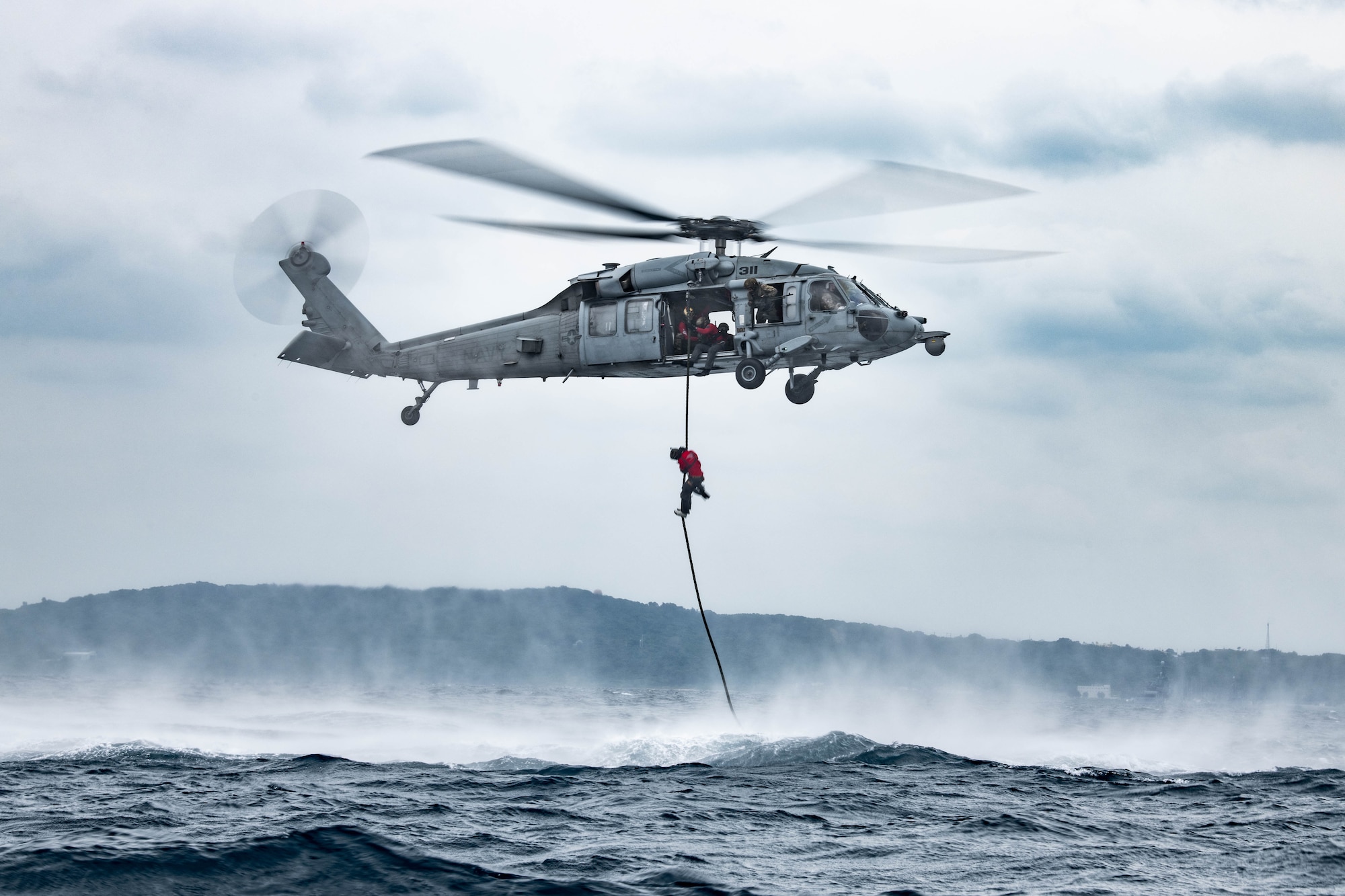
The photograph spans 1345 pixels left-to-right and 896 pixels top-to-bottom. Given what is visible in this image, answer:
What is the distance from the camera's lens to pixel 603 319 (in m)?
25.2

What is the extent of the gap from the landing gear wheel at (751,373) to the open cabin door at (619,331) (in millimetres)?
2052

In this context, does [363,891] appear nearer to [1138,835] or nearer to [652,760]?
[1138,835]

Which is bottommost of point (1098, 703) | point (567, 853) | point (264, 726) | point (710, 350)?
point (1098, 703)

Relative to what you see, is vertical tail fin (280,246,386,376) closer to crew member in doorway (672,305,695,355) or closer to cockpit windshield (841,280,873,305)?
crew member in doorway (672,305,695,355)

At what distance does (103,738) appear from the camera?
3472 cm

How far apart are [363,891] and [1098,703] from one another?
186 meters

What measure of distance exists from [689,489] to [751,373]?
3074mm

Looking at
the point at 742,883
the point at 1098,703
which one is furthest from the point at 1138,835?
the point at 1098,703

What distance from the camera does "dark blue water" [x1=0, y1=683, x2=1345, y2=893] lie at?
15.8 metres

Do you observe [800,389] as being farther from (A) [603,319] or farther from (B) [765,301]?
(A) [603,319]

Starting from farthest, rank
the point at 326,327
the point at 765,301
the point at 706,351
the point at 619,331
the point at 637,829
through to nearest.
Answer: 1. the point at 326,327
2. the point at 619,331
3. the point at 706,351
4. the point at 765,301
5. the point at 637,829

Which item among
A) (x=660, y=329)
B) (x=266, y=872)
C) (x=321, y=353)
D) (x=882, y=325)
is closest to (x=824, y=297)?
(x=882, y=325)

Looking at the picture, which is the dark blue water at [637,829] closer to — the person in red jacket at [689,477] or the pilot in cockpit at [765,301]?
the person in red jacket at [689,477]

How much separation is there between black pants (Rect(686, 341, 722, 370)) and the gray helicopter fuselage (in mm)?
199
